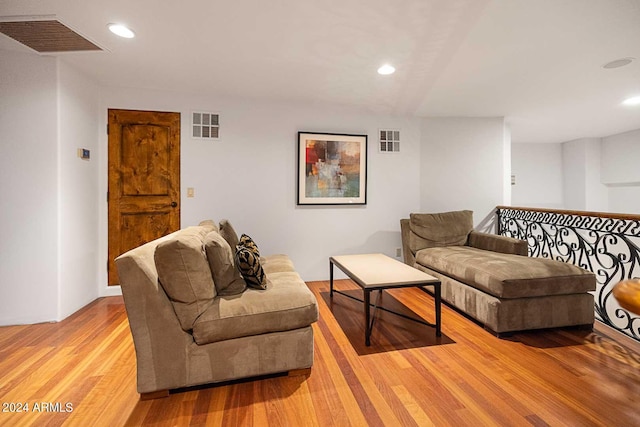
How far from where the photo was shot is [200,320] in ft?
5.65

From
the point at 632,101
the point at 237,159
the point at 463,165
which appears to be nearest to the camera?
the point at 237,159

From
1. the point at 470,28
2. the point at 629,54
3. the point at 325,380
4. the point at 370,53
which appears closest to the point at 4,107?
the point at 370,53

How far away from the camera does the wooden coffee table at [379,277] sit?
2.28 m

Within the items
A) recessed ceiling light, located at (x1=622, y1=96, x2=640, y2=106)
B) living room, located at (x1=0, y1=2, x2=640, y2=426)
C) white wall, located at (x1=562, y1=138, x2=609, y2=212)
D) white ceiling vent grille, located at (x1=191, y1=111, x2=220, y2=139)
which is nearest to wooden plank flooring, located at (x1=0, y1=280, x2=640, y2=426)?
living room, located at (x1=0, y1=2, x2=640, y2=426)

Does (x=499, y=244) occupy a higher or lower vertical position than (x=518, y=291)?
higher

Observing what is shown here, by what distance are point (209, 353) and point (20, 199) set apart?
240 centimetres

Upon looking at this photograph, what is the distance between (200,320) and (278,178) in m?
2.45

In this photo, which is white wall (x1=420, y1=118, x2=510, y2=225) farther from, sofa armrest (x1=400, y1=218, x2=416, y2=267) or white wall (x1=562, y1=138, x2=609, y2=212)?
white wall (x1=562, y1=138, x2=609, y2=212)

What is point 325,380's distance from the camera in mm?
1855

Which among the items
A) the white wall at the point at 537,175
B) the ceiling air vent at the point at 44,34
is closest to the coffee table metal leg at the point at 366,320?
the ceiling air vent at the point at 44,34

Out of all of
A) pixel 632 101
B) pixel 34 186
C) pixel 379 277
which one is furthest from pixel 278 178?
pixel 632 101

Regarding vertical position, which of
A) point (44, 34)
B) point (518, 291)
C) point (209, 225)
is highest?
point (44, 34)

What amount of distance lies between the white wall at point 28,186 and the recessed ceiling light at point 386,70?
299 centimetres

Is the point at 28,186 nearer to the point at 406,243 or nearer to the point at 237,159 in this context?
the point at 237,159
